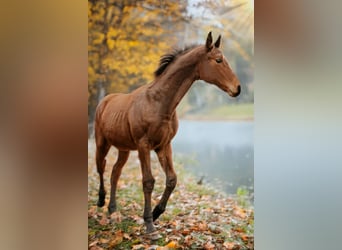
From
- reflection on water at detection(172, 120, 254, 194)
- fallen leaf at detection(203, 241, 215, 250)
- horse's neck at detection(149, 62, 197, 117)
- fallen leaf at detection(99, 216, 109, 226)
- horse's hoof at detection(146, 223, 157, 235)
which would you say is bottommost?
fallen leaf at detection(203, 241, 215, 250)

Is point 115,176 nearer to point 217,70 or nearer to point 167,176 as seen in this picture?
point 167,176

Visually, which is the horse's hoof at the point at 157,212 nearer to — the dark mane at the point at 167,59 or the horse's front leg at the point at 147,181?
the horse's front leg at the point at 147,181

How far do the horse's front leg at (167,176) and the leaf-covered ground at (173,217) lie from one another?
0.02 meters

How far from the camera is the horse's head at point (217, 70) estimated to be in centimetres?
161

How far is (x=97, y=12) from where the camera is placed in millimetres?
1646

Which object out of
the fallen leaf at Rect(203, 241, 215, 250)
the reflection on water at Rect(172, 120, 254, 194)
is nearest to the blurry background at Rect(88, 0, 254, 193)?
the reflection on water at Rect(172, 120, 254, 194)

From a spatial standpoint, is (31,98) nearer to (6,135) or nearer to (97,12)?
(6,135)

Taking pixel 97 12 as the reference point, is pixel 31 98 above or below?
below

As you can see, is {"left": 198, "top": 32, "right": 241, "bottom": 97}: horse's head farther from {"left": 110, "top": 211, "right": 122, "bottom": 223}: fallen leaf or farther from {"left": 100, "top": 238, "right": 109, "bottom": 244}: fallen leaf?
{"left": 100, "top": 238, "right": 109, "bottom": 244}: fallen leaf

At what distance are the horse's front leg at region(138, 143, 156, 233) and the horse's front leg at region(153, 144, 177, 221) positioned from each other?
4cm

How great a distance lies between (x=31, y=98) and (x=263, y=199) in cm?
113

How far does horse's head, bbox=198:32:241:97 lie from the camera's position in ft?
5.28

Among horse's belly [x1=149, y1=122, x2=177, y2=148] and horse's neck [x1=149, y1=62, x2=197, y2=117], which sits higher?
horse's neck [x1=149, y1=62, x2=197, y2=117]

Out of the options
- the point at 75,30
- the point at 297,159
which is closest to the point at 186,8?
the point at 75,30
